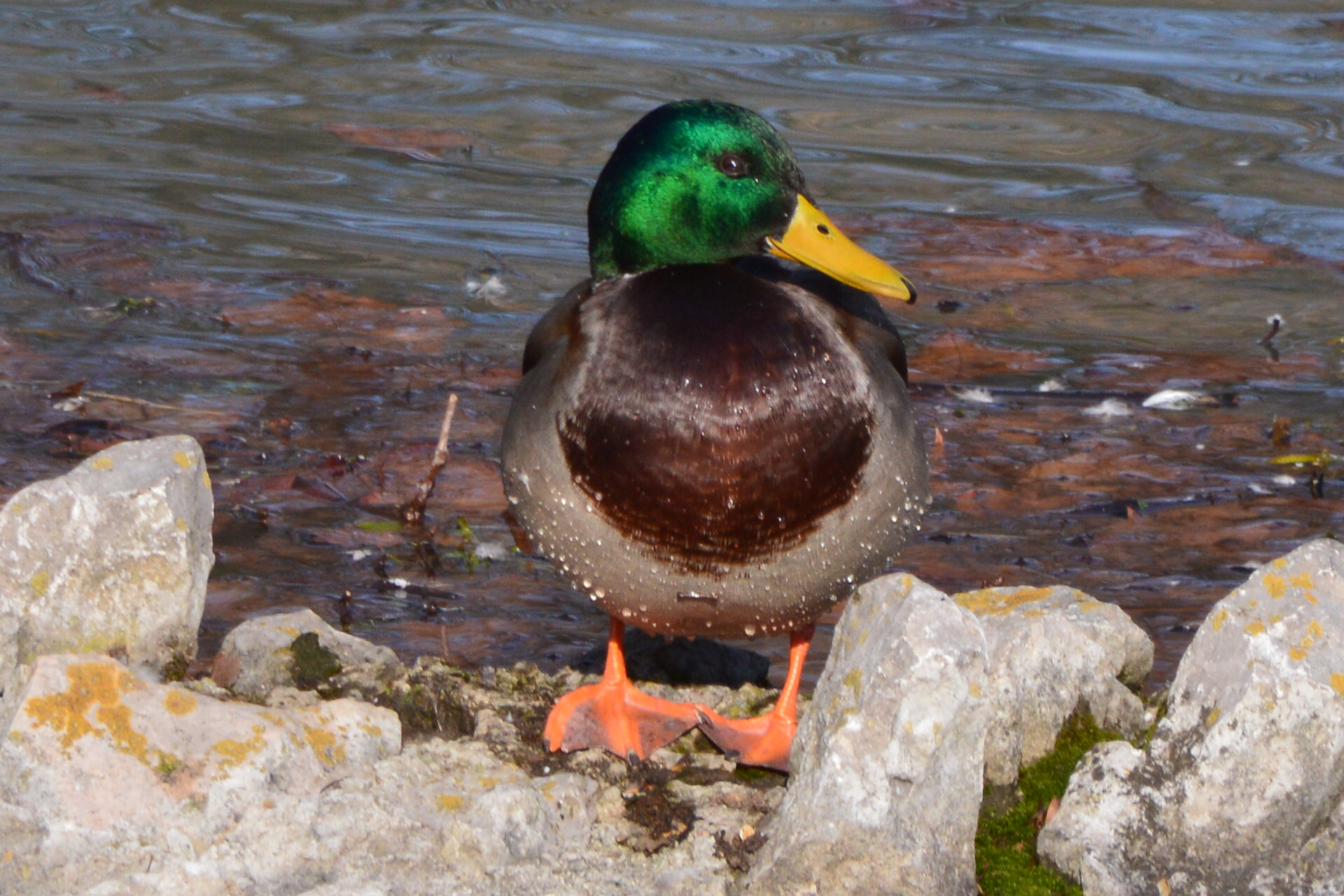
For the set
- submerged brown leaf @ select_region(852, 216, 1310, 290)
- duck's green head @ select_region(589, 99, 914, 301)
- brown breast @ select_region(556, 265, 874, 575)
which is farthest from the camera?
submerged brown leaf @ select_region(852, 216, 1310, 290)

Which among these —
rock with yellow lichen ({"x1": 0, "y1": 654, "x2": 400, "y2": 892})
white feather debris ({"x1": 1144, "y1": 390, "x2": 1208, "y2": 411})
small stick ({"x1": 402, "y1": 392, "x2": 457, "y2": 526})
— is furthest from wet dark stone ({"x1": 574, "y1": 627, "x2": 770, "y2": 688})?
white feather debris ({"x1": 1144, "y1": 390, "x2": 1208, "y2": 411})

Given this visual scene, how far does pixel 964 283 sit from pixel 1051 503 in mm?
2162

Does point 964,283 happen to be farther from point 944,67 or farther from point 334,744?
point 334,744

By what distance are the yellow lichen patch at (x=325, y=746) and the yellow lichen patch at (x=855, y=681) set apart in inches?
28.9

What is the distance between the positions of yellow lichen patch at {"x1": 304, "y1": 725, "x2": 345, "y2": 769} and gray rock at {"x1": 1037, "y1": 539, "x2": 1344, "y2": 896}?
100cm

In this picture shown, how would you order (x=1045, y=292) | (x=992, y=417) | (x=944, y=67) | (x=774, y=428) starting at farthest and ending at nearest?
(x=944, y=67)
(x=1045, y=292)
(x=992, y=417)
(x=774, y=428)

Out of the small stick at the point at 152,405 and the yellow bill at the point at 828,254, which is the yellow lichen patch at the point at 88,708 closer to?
the yellow bill at the point at 828,254

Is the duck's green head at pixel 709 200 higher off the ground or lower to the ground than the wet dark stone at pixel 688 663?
higher

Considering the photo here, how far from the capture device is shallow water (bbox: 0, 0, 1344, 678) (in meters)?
4.41

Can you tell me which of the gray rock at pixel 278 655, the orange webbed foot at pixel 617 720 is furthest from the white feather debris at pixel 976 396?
the gray rock at pixel 278 655

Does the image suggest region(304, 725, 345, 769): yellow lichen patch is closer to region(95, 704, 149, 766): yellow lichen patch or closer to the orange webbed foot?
region(95, 704, 149, 766): yellow lichen patch

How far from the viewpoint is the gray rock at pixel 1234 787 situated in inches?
94.7

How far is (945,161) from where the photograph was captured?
820 centimetres

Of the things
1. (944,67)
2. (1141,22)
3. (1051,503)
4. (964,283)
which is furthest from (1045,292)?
(1141,22)
